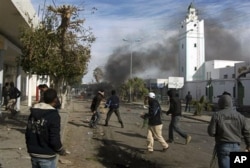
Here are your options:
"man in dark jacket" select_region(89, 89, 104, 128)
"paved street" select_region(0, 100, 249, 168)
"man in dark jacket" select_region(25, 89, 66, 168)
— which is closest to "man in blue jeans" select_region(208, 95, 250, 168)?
"man in dark jacket" select_region(25, 89, 66, 168)

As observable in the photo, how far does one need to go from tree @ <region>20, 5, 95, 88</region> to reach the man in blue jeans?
8563 millimetres

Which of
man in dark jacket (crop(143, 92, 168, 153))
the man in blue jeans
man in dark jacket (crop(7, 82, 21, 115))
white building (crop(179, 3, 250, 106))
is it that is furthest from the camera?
white building (crop(179, 3, 250, 106))

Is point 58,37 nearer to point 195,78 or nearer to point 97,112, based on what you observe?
point 97,112

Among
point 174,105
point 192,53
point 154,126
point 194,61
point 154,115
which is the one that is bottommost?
point 154,126

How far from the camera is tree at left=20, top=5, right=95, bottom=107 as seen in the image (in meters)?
14.1

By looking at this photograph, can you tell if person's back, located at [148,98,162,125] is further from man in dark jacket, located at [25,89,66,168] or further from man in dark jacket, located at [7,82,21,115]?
man in dark jacket, located at [7,82,21,115]

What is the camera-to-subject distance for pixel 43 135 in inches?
205

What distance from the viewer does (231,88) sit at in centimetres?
5281

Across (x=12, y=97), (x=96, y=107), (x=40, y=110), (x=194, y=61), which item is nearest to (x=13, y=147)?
(x=40, y=110)

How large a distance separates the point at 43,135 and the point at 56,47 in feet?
30.8

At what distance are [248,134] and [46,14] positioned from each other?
10.0 metres

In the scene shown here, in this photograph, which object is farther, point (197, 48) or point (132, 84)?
point (197, 48)

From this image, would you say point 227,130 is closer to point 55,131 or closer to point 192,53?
point 55,131

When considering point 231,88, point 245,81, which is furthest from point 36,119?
point 231,88
